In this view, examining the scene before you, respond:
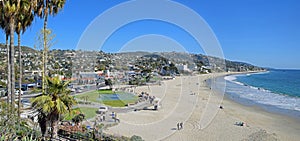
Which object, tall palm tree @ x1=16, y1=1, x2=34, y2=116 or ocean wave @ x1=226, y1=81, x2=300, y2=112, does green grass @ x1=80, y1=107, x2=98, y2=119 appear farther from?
ocean wave @ x1=226, y1=81, x2=300, y2=112

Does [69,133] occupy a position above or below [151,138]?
above

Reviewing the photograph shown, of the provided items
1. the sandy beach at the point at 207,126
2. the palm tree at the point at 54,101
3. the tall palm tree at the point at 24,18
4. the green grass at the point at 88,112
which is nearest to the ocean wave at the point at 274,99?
the sandy beach at the point at 207,126

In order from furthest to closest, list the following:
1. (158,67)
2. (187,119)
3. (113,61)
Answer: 1. (158,67)
2. (113,61)
3. (187,119)

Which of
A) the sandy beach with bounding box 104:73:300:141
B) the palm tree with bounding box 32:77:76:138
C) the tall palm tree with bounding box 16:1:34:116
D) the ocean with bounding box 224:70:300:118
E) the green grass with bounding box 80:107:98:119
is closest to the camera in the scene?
the palm tree with bounding box 32:77:76:138

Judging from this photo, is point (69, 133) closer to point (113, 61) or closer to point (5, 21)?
point (5, 21)

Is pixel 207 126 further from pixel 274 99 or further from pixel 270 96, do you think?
pixel 270 96

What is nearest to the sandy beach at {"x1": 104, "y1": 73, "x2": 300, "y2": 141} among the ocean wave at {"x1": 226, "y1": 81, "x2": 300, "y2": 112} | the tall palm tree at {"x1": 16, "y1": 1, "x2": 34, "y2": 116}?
the ocean wave at {"x1": 226, "y1": 81, "x2": 300, "y2": 112}

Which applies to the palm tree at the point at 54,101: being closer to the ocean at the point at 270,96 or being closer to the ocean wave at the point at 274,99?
the ocean at the point at 270,96

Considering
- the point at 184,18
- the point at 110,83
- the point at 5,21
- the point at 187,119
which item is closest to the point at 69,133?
the point at 5,21
